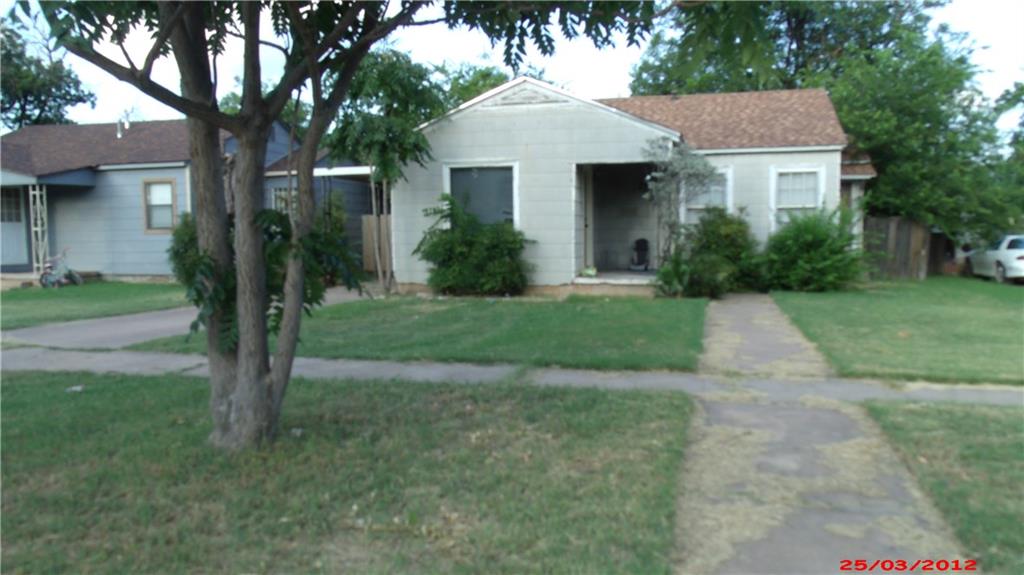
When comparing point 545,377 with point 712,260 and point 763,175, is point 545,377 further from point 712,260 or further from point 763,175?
point 763,175

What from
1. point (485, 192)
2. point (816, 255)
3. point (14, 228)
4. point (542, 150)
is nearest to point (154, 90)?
point (542, 150)

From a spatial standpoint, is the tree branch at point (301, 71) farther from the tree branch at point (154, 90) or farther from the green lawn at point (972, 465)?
the green lawn at point (972, 465)

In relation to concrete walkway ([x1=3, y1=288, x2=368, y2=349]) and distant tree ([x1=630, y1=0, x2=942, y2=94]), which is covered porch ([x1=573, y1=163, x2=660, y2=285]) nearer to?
distant tree ([x1=630, y1=0, x2=942, y2=94])

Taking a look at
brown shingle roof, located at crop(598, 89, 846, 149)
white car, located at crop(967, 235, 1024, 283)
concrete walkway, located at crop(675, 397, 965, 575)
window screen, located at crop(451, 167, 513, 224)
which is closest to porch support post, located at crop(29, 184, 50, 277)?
window screen, located at crop(451, 167, 513, 224)

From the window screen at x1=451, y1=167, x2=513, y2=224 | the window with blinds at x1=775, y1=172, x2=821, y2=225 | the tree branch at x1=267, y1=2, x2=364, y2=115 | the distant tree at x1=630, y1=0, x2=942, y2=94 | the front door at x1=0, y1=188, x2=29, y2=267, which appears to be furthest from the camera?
the distant tree at x1=630, y1=0, x2=942, y2=94

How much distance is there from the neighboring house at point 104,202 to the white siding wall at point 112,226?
2 centimetres

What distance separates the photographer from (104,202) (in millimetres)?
21391

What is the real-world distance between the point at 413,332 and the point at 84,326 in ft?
17.5

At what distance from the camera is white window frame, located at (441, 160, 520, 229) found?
648 inches

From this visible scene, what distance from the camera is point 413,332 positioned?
1145cm

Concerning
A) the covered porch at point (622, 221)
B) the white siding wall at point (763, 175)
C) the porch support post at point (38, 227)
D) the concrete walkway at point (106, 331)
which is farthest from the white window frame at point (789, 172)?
the porch support post at point (38, 227)

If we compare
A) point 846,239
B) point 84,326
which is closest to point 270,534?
point 84,326

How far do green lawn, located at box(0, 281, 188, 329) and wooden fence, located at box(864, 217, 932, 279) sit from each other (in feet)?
54.5

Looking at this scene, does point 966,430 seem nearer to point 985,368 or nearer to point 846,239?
point 985,368
